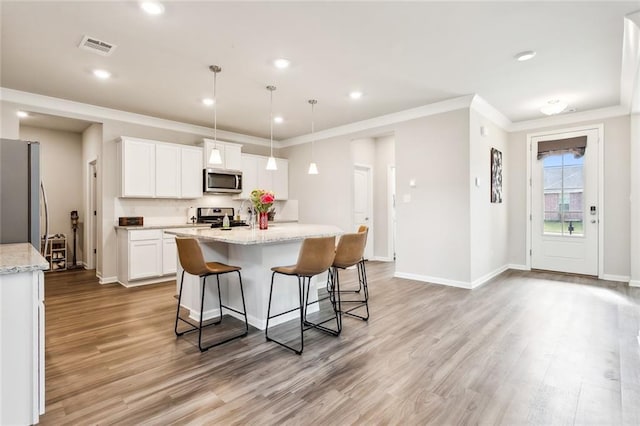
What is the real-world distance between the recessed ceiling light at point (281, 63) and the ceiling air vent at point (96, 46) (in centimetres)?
149

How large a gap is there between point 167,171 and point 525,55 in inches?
200

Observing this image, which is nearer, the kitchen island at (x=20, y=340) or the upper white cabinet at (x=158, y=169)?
the kitchen island at (x=20, y=340)

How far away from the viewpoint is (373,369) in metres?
2.32

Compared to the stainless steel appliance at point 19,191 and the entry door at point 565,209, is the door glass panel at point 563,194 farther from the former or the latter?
the stainless steel appliance at point 19,191

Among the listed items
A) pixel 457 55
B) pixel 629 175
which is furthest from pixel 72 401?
pixel 629 175

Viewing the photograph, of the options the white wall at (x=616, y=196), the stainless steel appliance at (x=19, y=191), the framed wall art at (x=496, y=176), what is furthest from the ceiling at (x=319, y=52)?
the stainless steel appliance at (x=19, y=191)

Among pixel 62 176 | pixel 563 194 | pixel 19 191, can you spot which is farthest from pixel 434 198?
pixel 62 176

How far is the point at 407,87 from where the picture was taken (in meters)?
4.05

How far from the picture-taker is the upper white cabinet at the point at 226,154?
18.7 feet

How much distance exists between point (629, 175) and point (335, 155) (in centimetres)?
458

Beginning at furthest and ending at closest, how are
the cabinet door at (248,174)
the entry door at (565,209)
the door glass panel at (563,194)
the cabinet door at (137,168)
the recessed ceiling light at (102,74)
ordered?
the cabinet door at (248,174) → the door glass panel at (563,194) → the entry door at (565,209) → the cabinet door at (137,168) → the recessed ceiling light at (102,74)

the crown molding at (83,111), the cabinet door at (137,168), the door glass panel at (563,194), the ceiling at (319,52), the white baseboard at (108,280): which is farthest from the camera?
the door glass panel at (563,194)

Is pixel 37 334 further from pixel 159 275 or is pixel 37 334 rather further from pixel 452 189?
pixel 452 189

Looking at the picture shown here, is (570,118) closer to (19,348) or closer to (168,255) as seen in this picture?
(168,255)
